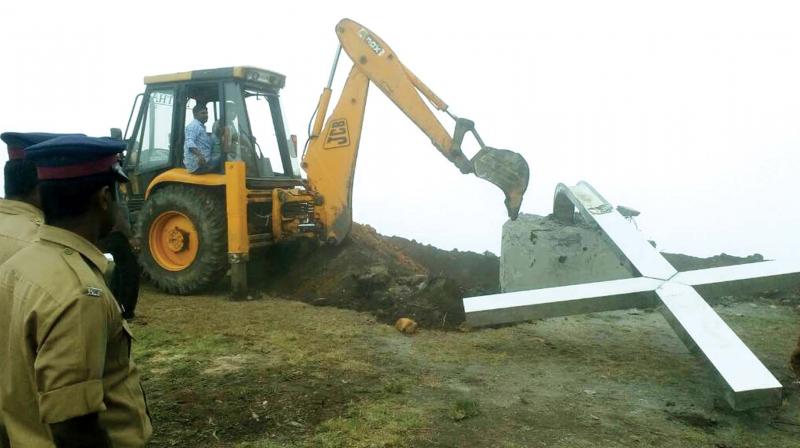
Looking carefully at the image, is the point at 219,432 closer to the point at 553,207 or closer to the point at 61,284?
the point at 61,284

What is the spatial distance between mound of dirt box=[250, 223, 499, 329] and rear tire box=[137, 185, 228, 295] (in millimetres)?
826

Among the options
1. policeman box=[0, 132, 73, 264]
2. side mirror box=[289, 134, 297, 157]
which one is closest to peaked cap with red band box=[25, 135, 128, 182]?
policeman box=[0, 132, 73, 264]

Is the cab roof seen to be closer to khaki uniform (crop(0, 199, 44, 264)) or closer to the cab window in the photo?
the cab window

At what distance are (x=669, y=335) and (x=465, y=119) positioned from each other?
10.5 ft

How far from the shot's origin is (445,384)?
13.4 ft

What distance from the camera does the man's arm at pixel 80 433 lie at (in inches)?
59.6

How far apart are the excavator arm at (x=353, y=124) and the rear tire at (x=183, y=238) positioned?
4.22 ft

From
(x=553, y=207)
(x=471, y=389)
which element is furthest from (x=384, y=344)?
(x=553, y=207)

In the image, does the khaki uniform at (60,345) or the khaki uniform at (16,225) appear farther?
the khaki uniform at (16,225)

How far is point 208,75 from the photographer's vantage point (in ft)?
24.1

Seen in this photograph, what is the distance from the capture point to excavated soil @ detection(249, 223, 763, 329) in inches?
234

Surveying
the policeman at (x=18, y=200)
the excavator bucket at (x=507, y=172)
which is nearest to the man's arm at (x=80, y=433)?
the policeman at (x=18, y=200)

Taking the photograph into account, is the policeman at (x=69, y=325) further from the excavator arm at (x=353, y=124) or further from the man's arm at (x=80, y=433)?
the excavator arm at (x=353, y=124)

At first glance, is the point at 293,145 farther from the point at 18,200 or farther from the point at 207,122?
the point at 18,200
